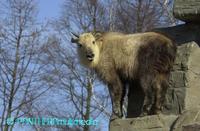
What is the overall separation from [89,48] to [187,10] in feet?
7.01

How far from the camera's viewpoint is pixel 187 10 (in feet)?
37.7

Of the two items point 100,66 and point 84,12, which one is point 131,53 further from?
point 84,12

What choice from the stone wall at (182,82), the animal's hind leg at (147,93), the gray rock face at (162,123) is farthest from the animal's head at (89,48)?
the gray rock face at (162,123)

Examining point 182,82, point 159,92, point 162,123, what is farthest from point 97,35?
point 162,123

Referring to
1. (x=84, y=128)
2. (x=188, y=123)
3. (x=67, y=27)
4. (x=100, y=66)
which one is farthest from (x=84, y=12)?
(x=188, y=123)

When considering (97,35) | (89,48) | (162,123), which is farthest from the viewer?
(97,35)

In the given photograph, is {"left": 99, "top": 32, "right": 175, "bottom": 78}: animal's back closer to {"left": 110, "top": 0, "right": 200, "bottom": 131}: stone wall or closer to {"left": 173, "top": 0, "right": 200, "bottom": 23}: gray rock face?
{"left": 110, "top": 0, "right": 200, "bottom": 131}: stone wall

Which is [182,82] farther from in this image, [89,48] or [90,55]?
[89,48]

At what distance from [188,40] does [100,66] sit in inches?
72.1

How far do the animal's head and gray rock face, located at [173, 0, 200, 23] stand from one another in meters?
1.75

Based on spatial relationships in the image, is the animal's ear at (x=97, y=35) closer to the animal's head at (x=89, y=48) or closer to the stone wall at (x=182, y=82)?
the animal's head at (x=89, y=48)

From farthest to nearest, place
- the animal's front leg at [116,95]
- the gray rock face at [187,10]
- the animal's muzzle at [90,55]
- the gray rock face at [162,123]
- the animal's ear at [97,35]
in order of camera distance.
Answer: the animal's ear at [97,35]
the animal's muzzle at [90,55]
the animal's front leg at [116,95]
the gray rock face at [187,10]
the gray rock face at [162,123]

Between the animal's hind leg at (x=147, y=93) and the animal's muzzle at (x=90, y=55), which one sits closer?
the animal's hind leg at (x=147, y=93)

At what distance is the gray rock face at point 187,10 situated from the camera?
11398mm
